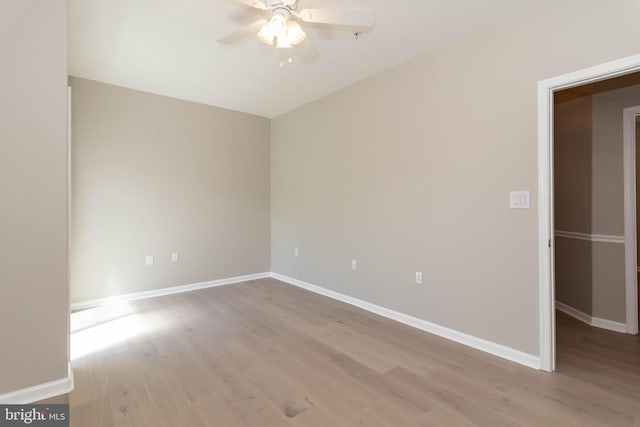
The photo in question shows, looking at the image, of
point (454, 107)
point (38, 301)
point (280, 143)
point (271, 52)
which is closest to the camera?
point (38, 301)

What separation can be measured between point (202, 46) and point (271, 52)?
0.62m

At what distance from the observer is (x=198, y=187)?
170 inches

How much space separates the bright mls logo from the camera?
5.22ft

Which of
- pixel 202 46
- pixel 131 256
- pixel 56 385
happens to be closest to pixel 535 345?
pixel 56 385

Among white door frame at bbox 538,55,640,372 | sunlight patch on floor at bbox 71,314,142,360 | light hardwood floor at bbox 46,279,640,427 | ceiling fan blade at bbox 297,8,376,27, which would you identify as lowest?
light hardwood floor at bbox 46,279,640,427

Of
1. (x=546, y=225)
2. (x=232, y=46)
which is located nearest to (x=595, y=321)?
(x=546, y=225)

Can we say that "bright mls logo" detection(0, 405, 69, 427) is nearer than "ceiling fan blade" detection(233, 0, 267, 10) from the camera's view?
Yes

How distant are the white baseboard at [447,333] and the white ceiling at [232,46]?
2565mm

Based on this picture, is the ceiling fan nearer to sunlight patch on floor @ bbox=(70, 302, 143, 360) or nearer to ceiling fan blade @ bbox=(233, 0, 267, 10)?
ceiling fan blade @ bbox=(233, 0, 267, 10)

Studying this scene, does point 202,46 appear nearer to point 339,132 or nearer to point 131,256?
point 339,132

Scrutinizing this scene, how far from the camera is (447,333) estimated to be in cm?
267

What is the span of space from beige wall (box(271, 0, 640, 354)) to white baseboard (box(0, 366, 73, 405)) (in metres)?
2.66

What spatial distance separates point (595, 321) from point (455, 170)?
2159mm

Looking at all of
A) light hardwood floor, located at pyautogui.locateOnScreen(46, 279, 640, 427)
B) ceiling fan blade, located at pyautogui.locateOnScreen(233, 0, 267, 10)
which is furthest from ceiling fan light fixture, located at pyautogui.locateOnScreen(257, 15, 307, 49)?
light hardwood floor, located at pyautogui.locateOnScreen(46, 279, 640, 427)
